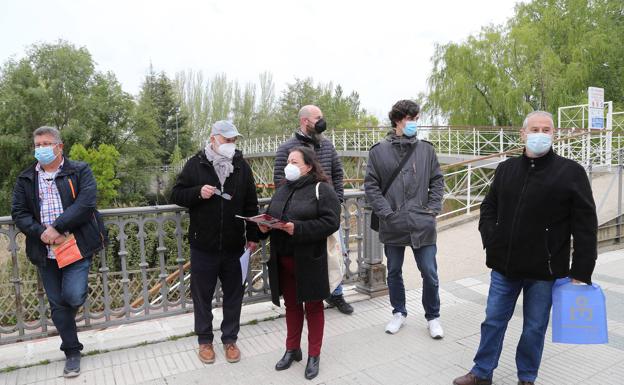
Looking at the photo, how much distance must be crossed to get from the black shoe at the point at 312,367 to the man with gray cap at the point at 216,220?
0.59m

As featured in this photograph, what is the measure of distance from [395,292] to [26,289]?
6.40 m

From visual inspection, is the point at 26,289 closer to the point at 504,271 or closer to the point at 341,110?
the point at 504,271

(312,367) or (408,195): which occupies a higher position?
(408,195)

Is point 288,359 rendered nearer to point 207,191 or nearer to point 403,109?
point 207,191

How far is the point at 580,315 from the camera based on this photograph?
2.63 meters

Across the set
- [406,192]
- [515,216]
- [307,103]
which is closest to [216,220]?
[406,192]

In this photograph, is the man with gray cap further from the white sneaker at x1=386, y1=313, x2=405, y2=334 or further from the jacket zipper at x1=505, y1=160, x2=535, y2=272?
the jacket zipper at x1=505, y1=160, x2=535, y2=272

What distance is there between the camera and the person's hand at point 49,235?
3070 mm

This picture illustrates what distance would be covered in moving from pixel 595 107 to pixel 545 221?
14.2m

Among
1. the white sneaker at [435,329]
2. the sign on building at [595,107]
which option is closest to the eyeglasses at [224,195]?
the white sneaker at [435,329]

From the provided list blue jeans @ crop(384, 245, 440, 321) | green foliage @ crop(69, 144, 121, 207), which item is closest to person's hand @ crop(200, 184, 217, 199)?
blue jeans @ crop(384, 245, 440, 321)

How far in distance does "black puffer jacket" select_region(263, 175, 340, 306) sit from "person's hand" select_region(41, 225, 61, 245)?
4.96 feet

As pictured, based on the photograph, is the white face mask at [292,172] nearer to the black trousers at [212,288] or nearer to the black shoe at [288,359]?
the black trousers at [212,288]

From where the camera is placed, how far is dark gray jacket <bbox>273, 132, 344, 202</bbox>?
12.7ft
